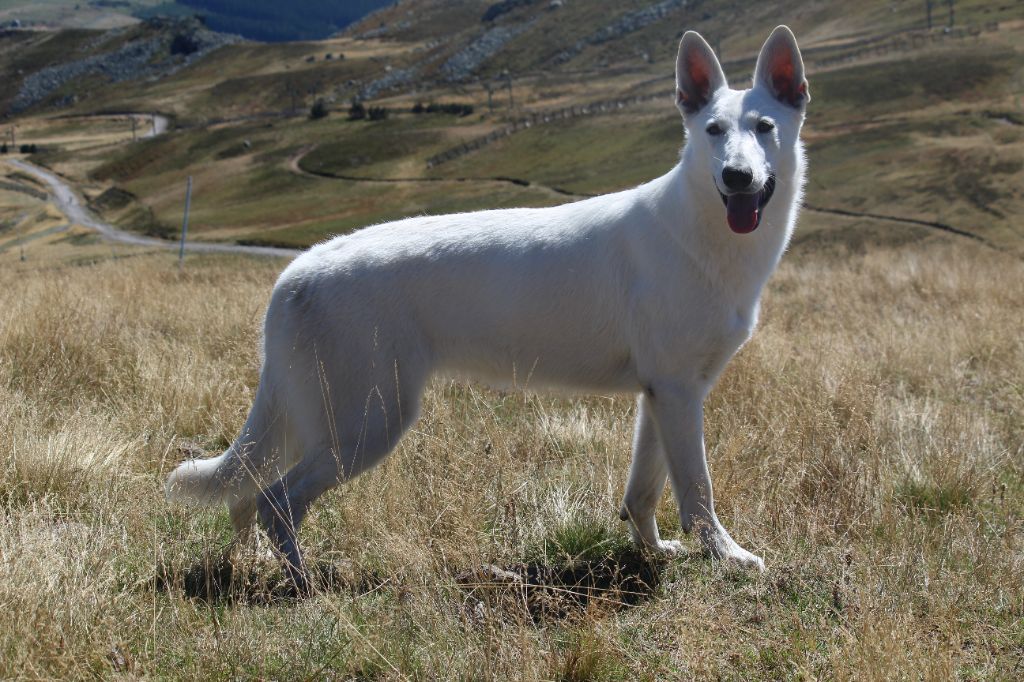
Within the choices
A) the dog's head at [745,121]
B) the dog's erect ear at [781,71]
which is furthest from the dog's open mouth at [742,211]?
the dog's erect ear at [781,71]

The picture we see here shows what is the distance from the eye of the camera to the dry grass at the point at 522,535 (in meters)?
3.04

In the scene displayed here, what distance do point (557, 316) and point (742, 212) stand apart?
3.23 feet

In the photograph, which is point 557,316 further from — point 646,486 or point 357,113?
point 357,113

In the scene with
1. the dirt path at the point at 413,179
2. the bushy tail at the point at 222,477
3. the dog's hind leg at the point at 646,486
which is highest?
the bushy tail at the point at 222,477

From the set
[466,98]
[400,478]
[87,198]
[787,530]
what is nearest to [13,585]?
[400,478]

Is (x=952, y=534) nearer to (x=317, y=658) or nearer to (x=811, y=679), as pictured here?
(x=811, y=679)

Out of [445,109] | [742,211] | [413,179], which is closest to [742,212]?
[742,211]

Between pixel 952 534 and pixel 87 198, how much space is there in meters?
99.6

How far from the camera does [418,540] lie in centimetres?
377

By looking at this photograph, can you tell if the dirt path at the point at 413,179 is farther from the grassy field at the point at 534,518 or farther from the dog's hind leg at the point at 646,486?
the dog's hind leg at the point at 646,486

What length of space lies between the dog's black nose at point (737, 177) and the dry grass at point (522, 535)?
5.04ft

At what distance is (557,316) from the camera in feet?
14.1

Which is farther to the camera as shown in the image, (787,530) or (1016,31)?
(1016,31)

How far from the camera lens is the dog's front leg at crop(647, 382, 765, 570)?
405 centimetres
